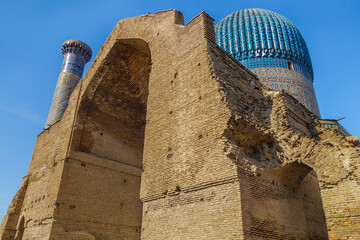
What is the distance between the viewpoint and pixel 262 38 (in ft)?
60.5

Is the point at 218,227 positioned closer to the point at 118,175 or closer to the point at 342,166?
the point at 342,166

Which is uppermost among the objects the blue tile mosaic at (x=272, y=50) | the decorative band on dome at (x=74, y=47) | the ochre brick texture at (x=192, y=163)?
the decorative band on dome at (x=74, y=47)

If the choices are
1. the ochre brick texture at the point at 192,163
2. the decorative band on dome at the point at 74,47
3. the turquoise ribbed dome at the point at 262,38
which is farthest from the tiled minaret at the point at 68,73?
the turquoise ribbed dome at the point at 262,38

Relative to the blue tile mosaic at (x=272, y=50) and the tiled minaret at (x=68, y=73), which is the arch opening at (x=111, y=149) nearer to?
the tiled minaret at (x=68, y=73)

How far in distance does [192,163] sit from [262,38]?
15320mm

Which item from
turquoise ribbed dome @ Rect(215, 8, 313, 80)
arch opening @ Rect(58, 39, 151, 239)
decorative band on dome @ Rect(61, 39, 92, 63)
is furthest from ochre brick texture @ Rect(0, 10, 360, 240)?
decorative band on dome @ Rect(61, 39, 92, 63)

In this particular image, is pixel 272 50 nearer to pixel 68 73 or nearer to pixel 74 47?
pixel 68 73

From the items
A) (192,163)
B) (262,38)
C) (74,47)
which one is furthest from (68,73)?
(192,163)

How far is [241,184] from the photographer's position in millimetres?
4516

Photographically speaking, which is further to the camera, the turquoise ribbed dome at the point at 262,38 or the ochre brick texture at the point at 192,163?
the turquoise ribbed dome at the point at 262,38

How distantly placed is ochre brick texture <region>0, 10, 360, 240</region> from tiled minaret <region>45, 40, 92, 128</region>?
831 cm

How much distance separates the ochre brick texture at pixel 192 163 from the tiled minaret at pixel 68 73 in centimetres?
831

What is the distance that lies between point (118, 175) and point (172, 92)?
4922 mm

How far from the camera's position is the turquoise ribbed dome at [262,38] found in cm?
1817
